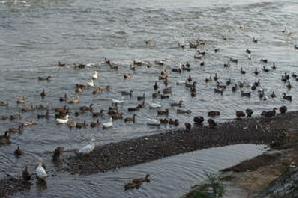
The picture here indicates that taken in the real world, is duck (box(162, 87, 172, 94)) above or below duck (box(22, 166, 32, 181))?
above

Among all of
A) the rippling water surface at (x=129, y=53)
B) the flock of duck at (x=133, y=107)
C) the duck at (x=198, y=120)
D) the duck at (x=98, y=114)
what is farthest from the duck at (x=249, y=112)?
the duck at (x=98, y=114)

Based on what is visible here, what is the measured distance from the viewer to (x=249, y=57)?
55219 millimetres

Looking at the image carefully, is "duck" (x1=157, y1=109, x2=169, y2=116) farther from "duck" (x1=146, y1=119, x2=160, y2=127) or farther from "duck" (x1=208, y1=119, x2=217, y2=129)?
"duck" (x1=208, y1=119, x2=217, y2=129)

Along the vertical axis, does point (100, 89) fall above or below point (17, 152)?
above

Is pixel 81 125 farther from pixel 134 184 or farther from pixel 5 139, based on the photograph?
pixel 134 184

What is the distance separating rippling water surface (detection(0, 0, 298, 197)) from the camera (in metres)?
32.7

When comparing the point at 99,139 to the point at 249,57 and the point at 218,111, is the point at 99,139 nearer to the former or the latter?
the point at 218,111

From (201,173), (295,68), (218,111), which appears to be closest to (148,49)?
(295,68)

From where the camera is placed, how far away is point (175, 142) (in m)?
32.2

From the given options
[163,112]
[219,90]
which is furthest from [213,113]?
[219,90]

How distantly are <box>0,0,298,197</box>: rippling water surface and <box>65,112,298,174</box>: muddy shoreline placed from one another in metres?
0.96

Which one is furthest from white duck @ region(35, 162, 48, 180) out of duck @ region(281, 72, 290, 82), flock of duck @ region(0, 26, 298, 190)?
duck @ region(281, 72, 290, 82)

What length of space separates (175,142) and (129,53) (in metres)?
22.5

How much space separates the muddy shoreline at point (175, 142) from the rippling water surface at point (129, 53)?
0.96 m
